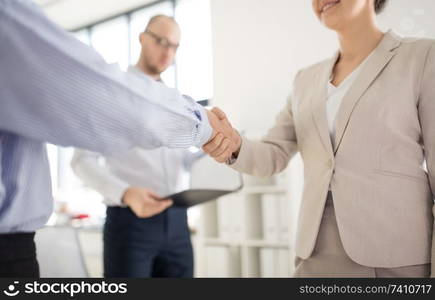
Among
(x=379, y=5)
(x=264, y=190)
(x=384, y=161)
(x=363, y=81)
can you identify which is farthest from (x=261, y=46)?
(x=264, y=190)

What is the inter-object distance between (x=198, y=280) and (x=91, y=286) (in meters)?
0.22

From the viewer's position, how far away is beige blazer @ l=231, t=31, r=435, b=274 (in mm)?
696

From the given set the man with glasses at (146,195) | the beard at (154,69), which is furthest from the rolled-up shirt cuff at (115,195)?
the beard at (154,69)

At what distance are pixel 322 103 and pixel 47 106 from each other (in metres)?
0.57

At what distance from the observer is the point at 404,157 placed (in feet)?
2.31

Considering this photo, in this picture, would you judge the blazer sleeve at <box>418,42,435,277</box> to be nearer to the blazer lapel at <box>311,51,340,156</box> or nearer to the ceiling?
the blazer lapel at <box>311,51,340,156</box>

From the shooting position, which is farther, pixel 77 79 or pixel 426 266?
pixel 426 266

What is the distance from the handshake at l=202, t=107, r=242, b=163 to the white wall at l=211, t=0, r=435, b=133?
0.26 m

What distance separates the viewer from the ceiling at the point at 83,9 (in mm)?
1122

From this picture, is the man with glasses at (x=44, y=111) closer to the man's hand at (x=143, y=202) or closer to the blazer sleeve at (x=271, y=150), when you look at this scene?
the blazer sleeve at (x=271, y=150)

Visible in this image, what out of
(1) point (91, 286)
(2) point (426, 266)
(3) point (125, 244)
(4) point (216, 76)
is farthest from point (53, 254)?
(2) point (426, 266)

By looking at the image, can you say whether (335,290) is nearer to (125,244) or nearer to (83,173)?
(125,244)

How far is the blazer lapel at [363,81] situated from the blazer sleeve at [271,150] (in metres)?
0.18

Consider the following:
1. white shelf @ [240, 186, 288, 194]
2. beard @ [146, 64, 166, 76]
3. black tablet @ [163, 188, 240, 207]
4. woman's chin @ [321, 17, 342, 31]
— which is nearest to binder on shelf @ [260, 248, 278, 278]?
white shelf @ [240, 186, 288, 194]
